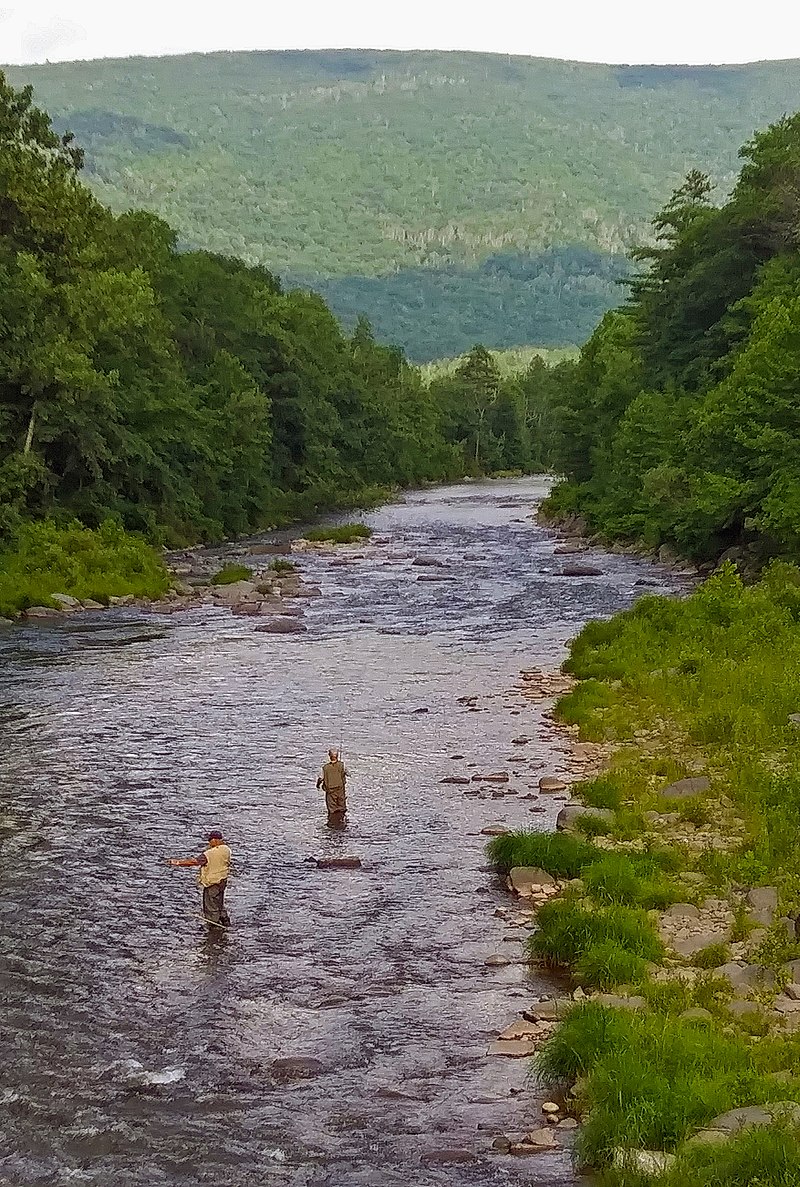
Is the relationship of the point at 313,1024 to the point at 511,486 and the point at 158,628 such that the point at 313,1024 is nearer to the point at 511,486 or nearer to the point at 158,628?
the point at 158,628

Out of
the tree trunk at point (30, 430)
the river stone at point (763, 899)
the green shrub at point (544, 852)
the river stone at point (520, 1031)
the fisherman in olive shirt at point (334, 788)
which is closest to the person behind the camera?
the river stone at point (520, 1031)

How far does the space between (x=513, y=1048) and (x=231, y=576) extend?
36.5m

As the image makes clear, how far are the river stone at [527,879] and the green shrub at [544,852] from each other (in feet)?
0.57

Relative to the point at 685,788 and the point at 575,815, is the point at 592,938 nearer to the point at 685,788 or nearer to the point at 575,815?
the point at 575,815

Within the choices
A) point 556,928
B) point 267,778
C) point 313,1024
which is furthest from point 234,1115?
point 267,778

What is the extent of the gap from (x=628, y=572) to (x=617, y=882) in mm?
35635

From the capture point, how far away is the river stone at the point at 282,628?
125 ft

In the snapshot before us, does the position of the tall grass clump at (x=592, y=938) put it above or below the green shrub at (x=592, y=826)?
above

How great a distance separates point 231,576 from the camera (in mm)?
47875

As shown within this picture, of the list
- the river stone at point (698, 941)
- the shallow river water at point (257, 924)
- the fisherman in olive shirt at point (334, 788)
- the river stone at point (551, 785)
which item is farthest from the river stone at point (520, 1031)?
the river stone at point (551, 785)

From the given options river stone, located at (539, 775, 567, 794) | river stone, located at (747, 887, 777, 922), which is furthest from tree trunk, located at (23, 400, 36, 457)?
river stone, located at (747, 887, 777, 922)

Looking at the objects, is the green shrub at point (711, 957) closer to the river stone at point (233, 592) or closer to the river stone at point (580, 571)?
the river stone at point (233, 592)

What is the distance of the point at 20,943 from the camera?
1534 cm

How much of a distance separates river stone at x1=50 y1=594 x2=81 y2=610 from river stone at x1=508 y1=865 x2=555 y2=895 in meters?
27.7
